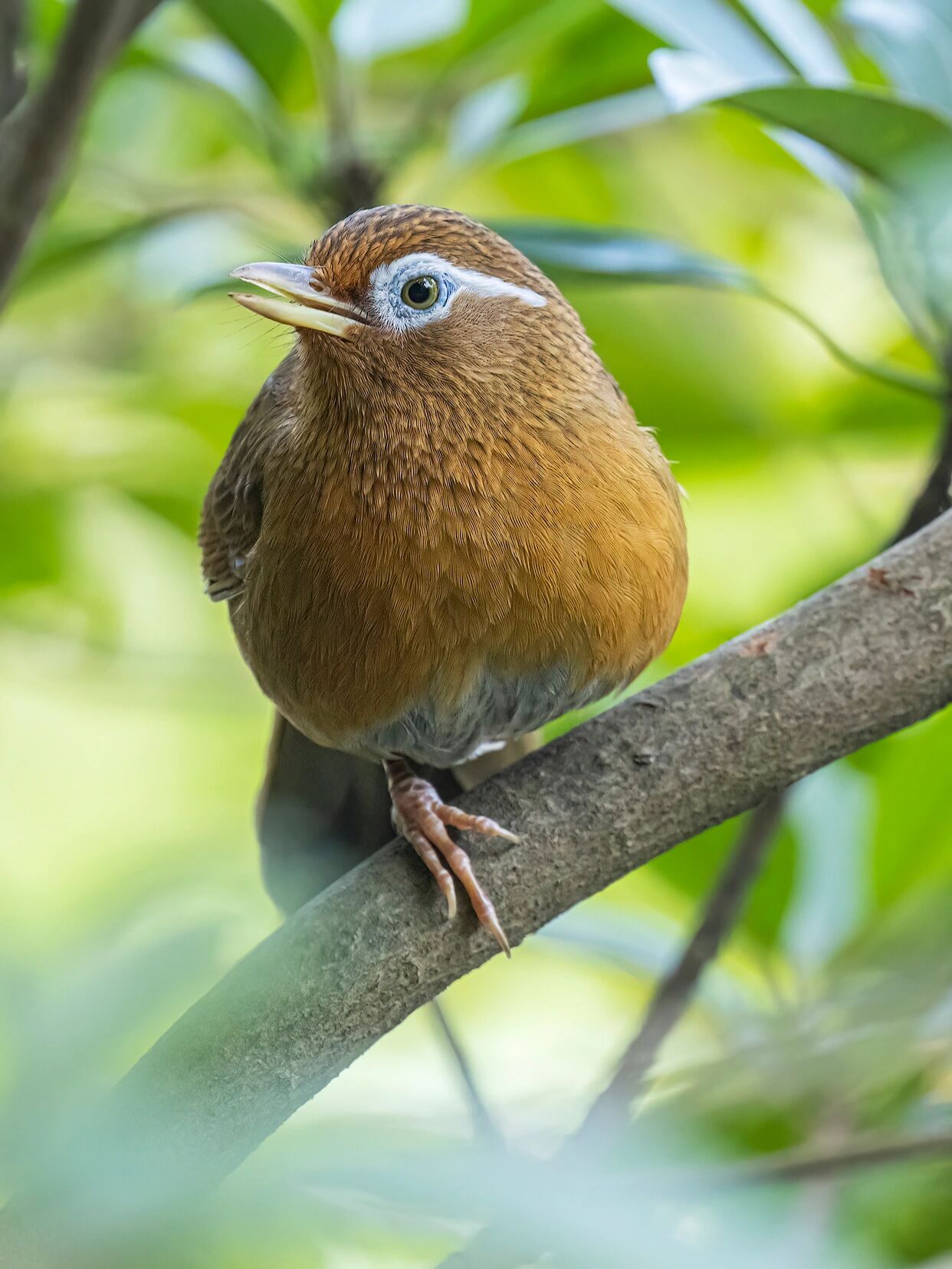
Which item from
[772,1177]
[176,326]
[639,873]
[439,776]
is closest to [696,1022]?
[639,873]

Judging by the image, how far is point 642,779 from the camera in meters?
1.71

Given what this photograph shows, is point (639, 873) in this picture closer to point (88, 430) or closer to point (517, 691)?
point (517, 691)

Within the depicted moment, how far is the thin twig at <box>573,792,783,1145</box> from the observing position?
2.06m

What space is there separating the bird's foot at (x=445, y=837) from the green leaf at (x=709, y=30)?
1.21 metres

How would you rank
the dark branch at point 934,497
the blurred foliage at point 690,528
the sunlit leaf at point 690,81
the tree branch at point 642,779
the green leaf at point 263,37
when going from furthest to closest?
1. the green leaf at point 263,37
2. the dark branch at point 934,497
3. the sunlit leaf at point 690,81
4. the tree branch at point 642,779
5. the blurred foliage at point 690,528

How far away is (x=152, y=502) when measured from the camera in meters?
2.78

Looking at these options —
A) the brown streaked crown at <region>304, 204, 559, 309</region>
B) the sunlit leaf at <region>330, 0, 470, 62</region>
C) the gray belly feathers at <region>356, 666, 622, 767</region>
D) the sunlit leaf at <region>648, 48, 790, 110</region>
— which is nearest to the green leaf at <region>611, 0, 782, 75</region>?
the sunlit leaf at <region>648, 48, 790, 110</region>

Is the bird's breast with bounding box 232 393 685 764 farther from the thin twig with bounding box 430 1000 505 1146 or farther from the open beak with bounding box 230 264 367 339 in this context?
the thin twig with bounding box 430 1000 505 1146

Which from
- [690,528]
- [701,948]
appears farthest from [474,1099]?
[690,528]

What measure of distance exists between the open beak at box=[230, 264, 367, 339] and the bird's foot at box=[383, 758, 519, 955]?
2.12 feet

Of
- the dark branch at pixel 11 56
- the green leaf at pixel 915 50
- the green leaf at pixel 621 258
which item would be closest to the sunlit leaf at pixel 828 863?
the green leaf at pixel 621 258

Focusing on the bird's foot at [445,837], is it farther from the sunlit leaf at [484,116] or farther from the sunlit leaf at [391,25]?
the sunlit leaf at [391,25]

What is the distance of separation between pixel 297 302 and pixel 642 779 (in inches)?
29.7

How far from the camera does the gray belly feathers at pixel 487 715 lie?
6.32ft
